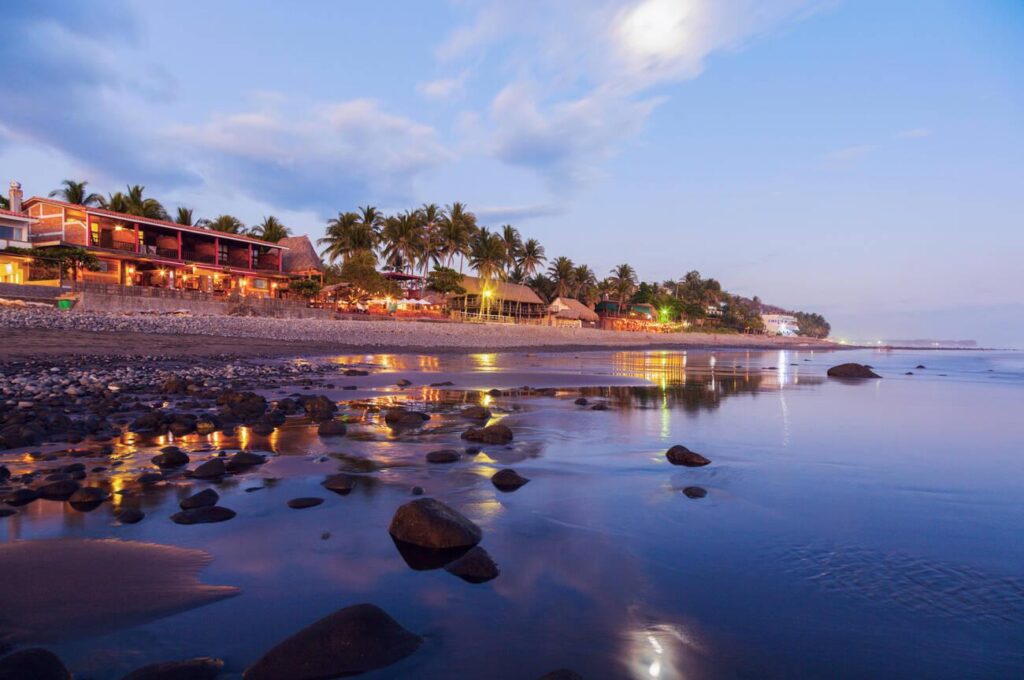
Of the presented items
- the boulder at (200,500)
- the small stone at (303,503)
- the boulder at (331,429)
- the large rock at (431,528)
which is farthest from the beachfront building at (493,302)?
the large rock at (431,528)

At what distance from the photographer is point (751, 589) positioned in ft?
11.0

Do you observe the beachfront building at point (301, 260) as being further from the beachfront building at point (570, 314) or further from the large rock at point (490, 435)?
the large rock at point (490, 435)

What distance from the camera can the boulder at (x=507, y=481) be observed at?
5352 mm

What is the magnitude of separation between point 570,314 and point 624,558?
7695 cm

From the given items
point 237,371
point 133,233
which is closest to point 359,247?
point 133,233

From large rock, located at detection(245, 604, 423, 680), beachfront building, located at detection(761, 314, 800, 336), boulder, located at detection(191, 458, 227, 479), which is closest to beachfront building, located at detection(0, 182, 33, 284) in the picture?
boulder, located at detection(191, 458, 227, 479)

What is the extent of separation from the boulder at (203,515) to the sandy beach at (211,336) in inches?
609

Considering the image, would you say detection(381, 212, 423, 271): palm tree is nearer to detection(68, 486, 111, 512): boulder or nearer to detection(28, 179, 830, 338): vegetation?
detection(28, 179, 830, 338): vegetation

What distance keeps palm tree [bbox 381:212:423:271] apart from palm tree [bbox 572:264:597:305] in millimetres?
33163

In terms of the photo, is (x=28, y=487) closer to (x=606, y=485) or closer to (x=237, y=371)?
(x=606, y=485)

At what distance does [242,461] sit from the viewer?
5836mm

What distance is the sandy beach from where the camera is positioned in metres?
18.8

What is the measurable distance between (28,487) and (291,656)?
4022mm

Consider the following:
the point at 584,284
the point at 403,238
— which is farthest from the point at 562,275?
the point at 403,238
